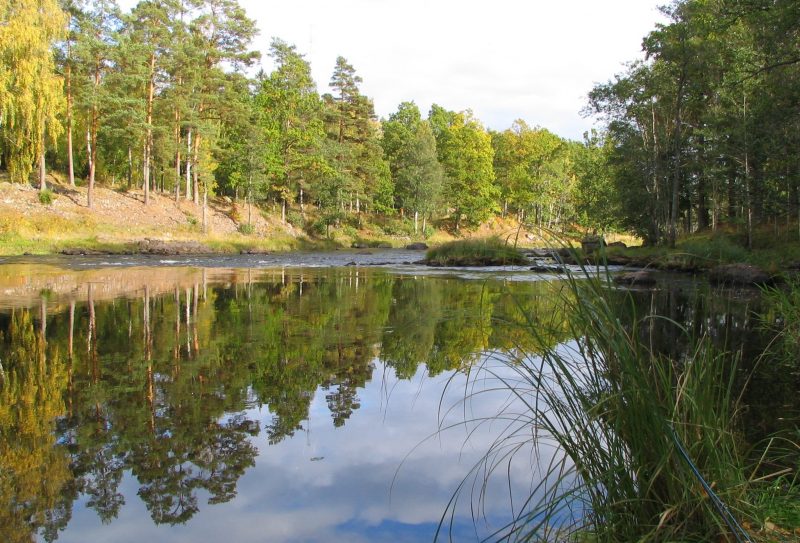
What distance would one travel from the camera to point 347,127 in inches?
2311

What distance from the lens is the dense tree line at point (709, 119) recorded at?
1469cm

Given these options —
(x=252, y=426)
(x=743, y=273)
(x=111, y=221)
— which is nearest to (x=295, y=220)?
(x=111, y=221)

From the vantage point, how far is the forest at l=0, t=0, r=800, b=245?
2331 centimetres

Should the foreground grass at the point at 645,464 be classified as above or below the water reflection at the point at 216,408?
above

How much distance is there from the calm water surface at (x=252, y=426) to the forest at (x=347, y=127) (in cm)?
1036

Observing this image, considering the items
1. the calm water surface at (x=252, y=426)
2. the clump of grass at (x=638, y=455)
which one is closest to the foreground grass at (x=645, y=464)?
the clump of grass at (x=638, y=455)

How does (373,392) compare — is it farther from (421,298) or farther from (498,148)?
(498,148)

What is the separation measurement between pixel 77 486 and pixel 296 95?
52.8 m

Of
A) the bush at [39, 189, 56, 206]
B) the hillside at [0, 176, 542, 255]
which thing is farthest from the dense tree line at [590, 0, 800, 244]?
the bush at [39, 189, 56, 206]

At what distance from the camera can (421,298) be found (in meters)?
14.1

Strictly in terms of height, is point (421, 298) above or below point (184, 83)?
below

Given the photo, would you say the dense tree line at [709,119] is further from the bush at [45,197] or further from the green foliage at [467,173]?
the bush at [45,197]

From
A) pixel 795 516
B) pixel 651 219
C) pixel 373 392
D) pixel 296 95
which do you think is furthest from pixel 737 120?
pixel 296 95

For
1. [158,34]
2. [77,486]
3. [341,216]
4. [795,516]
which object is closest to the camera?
[795,516]
